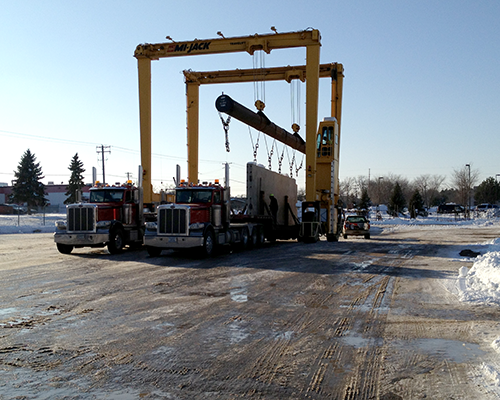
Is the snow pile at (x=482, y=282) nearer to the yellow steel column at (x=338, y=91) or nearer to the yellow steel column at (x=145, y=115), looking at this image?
the yellow steel column at (x=145, y=115)

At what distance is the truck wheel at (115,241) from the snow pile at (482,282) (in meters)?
12.4

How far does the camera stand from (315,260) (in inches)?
630

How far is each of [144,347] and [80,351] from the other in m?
0.77

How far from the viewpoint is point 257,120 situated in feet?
88.5

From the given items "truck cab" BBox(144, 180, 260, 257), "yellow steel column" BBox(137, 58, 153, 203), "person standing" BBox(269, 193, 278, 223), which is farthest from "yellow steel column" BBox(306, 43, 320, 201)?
"yellow steel column" BBox(137, 58, 153, 203)

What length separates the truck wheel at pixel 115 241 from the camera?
1842cm

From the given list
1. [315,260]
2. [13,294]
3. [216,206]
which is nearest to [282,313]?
[13,294]

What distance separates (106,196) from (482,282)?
47.6 feet

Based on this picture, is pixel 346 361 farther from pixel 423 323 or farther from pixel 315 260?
pixel 315 260

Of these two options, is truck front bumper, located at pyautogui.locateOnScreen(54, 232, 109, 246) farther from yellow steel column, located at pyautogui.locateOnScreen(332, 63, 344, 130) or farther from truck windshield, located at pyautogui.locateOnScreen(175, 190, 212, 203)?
yellow steel column, located at pyautogui.locateOnScreen(332, 63, 344, 130)

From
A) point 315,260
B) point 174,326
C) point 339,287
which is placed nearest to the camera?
point 174,326

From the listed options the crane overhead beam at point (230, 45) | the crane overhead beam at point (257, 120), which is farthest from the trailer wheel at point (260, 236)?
the crane overhead beam at point (230, 45)

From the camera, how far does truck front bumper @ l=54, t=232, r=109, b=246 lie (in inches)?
705

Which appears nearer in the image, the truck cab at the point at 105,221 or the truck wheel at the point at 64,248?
the truck cab at the point at 105,221
